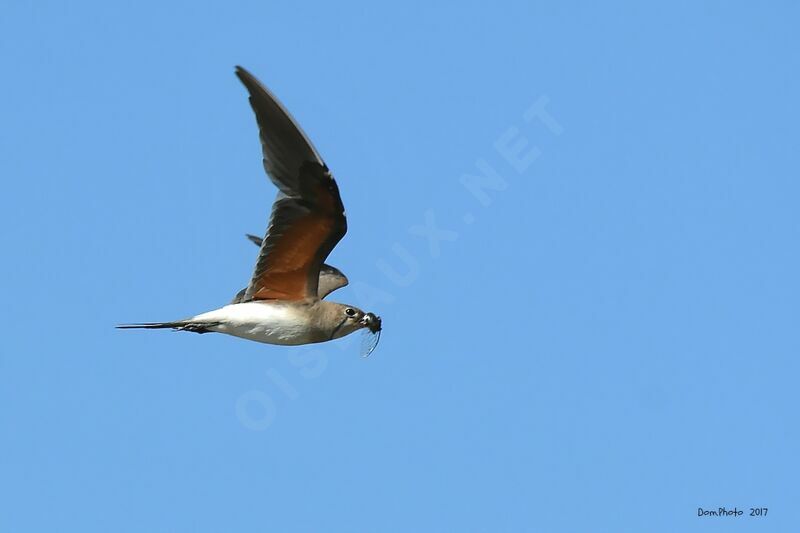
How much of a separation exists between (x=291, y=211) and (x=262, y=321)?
1.59m

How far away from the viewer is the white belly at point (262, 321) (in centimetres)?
1619

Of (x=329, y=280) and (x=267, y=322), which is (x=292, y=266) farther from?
(x=329, y=280)

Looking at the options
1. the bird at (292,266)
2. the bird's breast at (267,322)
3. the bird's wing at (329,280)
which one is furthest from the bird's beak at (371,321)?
the bird's wing at (329,280)

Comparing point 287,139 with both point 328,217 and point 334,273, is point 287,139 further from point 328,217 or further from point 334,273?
point 334,273

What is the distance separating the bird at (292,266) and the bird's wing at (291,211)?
0.01 m

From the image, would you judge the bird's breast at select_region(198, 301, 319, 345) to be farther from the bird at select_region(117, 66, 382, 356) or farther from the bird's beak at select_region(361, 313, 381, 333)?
the bird's beak at select_region(361, 313, 381, 333)

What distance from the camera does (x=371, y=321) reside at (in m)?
16.6

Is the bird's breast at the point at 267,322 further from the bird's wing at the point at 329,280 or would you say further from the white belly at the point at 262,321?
the bird's wing at the point at 329,280

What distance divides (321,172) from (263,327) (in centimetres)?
235

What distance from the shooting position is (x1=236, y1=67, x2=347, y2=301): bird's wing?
1463 cm

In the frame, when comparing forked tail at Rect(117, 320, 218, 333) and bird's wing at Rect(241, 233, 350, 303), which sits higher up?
bird's wing at Rect(241, 233, 350, 303)

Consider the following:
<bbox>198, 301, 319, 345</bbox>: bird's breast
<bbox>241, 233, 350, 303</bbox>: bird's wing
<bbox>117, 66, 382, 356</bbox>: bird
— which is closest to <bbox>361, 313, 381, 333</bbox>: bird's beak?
<bbox>117, 66, 382, 356</bbox>: bird

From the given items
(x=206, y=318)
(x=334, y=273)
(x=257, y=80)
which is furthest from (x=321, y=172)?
(x=334, y=273)

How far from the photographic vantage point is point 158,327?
52.2 ft
